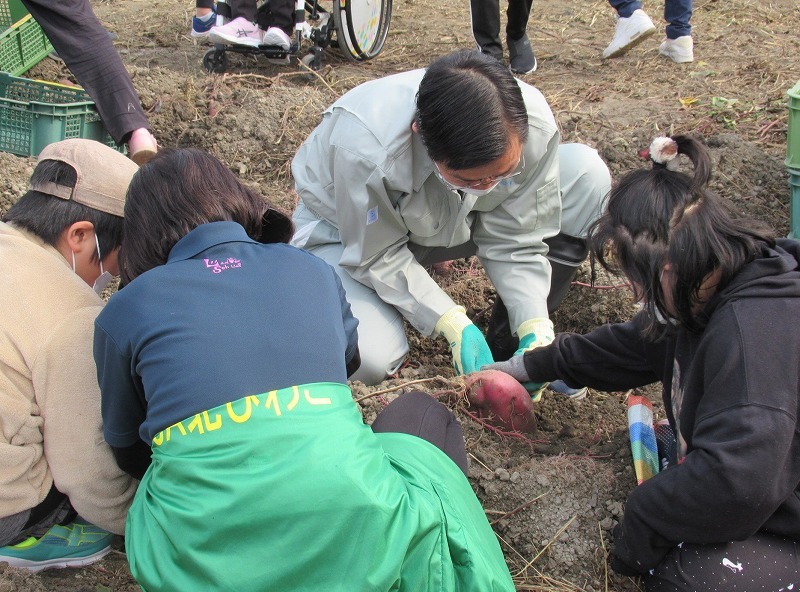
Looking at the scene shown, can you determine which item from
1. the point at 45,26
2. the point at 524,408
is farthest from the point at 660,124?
the point at 45,26

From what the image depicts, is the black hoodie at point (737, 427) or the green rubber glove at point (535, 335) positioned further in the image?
the green rubber glove at point (535, 335)

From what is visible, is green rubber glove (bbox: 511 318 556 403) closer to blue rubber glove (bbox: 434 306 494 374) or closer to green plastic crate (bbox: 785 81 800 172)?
blue rubber glove (bbox: 434 306 494 374)

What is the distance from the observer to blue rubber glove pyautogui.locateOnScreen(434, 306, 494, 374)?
7.89 ft

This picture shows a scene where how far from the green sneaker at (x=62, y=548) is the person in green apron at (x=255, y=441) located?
479 millimetres

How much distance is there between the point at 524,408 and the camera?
225 centimetres

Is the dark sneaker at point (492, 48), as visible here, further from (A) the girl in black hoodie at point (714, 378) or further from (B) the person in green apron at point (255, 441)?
(B) the person in green apron at point (255, 441)

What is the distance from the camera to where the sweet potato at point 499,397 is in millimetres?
2195

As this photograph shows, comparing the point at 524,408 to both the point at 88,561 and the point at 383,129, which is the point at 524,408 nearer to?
the point at 383,129

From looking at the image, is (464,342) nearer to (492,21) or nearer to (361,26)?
(492,21)

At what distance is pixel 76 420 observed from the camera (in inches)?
66.6

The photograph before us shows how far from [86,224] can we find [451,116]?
0.89m

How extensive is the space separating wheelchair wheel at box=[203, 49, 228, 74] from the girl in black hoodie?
360cm

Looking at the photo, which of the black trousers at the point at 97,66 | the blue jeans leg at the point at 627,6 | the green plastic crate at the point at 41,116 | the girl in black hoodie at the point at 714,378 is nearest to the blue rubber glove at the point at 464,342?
the girl in black hoodie at the point at 714,378

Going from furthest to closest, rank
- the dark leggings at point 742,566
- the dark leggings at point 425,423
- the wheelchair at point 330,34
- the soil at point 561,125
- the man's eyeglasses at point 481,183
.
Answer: the wheelchair at point 330,34 → the man's eyeglasses at point 481,183 → the soil at point 561,125 → the dark leggings at point 425,423 → the dark leggings at point 742,566
